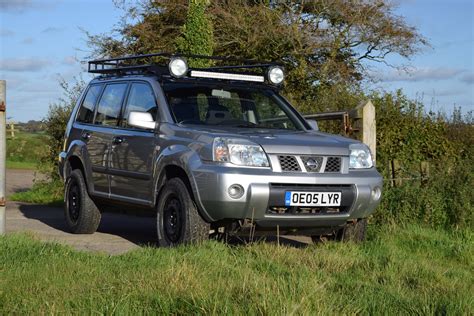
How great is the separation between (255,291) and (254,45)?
81.3 ft

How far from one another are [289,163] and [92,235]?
3.59 meters

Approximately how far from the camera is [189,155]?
7988mm

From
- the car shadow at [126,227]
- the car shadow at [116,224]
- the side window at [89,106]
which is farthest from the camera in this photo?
the side window at [89,106]

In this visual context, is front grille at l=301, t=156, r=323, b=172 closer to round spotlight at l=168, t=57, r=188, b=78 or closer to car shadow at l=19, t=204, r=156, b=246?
round spotlight at l=168, t=57, r=188, b=78

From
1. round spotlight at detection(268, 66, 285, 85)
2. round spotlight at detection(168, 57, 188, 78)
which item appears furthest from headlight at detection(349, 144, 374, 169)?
round spotlight at detection(168, 57, 188, 78)

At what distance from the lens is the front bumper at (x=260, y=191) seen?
7598 millimetres

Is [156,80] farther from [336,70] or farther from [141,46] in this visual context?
[141,46]

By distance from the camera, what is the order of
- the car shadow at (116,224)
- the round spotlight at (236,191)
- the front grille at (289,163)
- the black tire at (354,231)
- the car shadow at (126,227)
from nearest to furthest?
the round spotlight at (236,191), the front grille at (289,163), the black tire at (354,231), the car shadow at (126,227), the car shadow at (116,224)

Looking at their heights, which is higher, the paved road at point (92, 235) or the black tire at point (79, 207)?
the black tire at point (79, 207)

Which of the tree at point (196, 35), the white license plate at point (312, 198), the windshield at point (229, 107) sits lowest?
the white license plate at point (312, 198)

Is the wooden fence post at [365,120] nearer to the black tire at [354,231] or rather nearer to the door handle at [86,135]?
the black tire at [354,231]

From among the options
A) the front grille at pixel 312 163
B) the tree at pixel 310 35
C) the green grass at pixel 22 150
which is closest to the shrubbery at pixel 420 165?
the front grille at pixel 312 163

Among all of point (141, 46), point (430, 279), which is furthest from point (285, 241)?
point (141, 46)

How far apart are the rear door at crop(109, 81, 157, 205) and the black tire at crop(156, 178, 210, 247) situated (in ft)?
1.35
